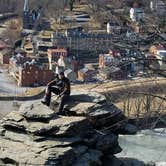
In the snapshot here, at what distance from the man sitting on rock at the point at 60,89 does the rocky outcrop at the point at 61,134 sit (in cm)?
6

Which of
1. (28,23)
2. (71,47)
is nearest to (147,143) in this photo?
(71,47)

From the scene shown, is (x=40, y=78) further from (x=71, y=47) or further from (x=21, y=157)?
(x=21, y=157)

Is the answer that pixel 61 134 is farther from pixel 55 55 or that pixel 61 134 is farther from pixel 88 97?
pixel 55 55

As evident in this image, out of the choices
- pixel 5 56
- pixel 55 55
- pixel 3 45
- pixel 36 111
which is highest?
pixel 36 111

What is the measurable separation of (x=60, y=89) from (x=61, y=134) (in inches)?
18.6

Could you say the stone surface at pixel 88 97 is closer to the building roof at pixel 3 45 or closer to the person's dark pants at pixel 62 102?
the person's dark pants at pixel 62 102

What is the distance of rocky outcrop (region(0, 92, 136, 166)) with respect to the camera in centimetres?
441

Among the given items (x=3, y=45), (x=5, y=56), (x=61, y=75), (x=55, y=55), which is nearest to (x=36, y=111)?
(x=61, y=75)

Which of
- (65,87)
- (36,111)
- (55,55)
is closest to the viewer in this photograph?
(36,111)

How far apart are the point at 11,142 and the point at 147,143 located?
4002 millimetres

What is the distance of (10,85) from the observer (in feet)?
69.9

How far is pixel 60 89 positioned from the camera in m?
4.77

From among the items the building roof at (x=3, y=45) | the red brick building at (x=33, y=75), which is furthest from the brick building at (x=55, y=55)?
the building roof at (x=3, y=45)

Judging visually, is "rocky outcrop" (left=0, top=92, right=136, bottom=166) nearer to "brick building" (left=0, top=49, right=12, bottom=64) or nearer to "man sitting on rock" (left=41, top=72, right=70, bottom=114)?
"man sitting on rock" (left=41, top=72, right=70, bottom=114)
